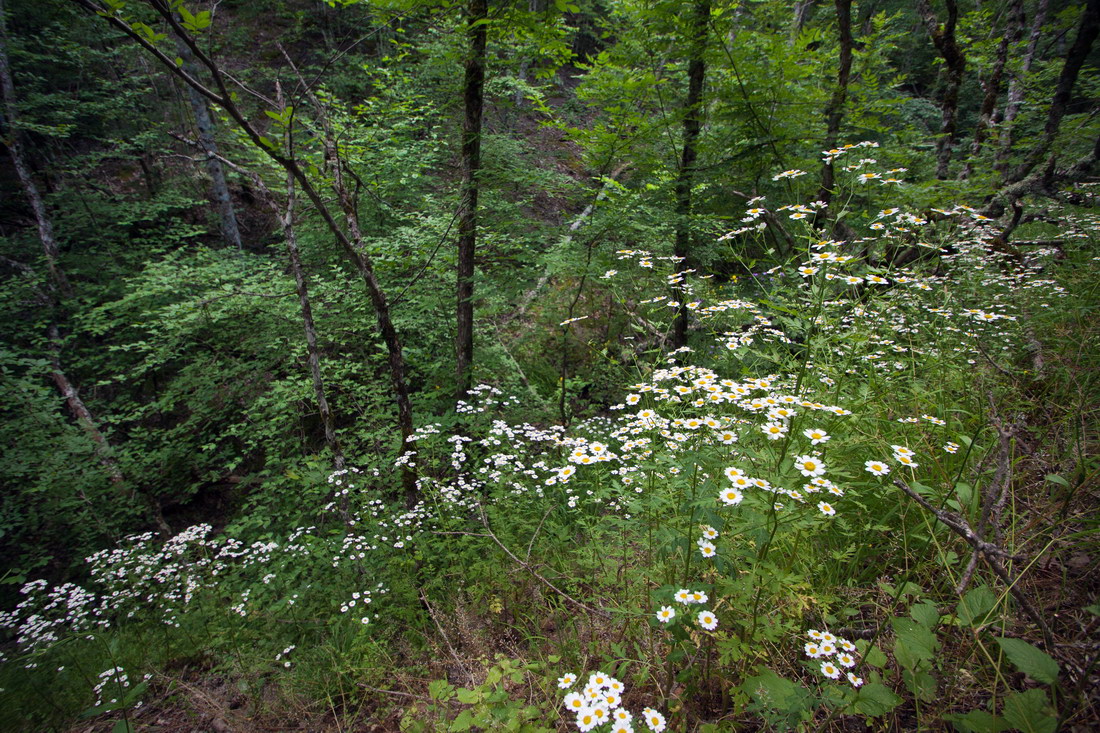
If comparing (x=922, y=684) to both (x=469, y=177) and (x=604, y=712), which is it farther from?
(x=469, y=177)

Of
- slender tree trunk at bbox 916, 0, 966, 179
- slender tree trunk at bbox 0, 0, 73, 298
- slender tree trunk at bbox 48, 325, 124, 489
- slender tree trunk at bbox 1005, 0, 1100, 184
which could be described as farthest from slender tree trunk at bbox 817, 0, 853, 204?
slender tree trunk at bbox 0, 0, 73, 298

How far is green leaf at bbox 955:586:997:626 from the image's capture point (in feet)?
4.68

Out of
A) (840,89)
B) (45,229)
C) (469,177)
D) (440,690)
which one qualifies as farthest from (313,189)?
(45,229)

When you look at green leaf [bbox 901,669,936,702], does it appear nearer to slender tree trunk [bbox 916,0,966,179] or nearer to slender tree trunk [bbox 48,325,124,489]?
slender tree trunk [bbox 916,0,966,179]

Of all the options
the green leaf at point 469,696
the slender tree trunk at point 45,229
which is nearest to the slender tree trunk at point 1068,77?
the green leaf at point 469,696

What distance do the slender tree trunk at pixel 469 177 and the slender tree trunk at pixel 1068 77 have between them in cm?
508

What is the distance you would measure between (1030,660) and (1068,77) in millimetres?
6089

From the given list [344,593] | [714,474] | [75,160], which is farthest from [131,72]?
[714,474]

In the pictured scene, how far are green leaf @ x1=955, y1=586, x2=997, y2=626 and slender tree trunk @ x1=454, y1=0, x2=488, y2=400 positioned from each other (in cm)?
332

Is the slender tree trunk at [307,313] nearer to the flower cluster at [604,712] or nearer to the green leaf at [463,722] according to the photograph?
the green leaf at [463,722]

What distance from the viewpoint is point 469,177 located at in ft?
13.2

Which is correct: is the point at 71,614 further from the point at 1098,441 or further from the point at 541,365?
the point at 1098,441

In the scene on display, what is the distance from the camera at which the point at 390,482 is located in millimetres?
4328

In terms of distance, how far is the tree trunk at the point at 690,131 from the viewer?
431cm
